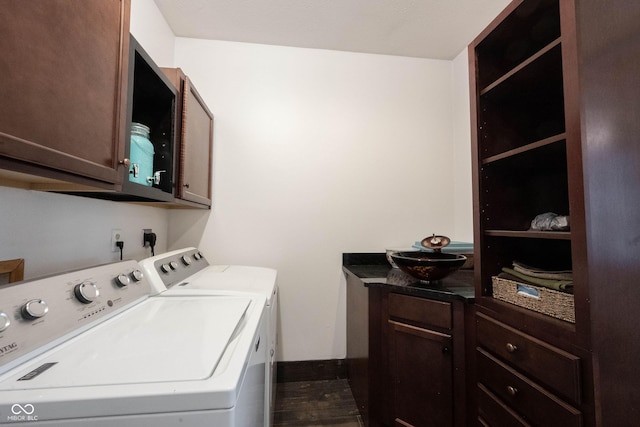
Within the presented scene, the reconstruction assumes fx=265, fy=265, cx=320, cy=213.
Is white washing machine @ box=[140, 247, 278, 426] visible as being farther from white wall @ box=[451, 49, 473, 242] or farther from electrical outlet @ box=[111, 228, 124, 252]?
white wall @ box=[451, 49, 473, 242]

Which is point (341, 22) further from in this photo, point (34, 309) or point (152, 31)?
point (34, 309)

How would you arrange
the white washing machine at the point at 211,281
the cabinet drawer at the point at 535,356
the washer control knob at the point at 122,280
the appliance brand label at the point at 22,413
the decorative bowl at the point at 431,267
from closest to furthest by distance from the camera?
the appliance brand label at the point at 22,413 → the cabinet drawer at the point at 535,356 → the washer control knob at the point at 122,280 → the white washing machine at the point at 211,281 → the decorative bowl at the point at 431,267

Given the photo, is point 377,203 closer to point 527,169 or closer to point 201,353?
point 527,169

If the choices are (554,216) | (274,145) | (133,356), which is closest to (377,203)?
(274,145)

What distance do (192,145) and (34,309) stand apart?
1.10 meters

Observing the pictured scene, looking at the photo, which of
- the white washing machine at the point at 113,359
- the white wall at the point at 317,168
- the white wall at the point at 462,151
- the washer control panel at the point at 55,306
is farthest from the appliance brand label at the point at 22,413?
the white wall at the point at 462,151

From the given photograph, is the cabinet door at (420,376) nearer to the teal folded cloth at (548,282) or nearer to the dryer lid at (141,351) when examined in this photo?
the teal folded cloth at (548,282)

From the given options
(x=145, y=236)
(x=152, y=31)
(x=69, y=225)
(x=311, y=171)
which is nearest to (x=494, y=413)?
(x=311, y=171)

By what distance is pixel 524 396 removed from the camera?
3.01ft

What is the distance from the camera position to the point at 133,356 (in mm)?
612

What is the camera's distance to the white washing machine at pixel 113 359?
48 centimetres

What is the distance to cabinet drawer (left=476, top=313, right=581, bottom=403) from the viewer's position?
771 millimetres

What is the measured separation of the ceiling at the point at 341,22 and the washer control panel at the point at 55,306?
173 centimetres

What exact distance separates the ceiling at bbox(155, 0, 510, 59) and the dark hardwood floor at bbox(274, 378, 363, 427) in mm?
2582
